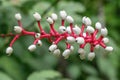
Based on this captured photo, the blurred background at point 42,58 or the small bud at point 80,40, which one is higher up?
the blurred background at point 42,58

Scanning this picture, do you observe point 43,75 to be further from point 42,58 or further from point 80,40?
point 80,40

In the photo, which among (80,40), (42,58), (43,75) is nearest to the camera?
(80,40)

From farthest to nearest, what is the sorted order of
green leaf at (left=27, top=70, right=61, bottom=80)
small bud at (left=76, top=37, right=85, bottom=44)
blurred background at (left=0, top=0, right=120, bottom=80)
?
blurred background at (left=0, top=0, right=120, bottom=80), green leaf at (left=27, top=70, right=61, bottom=80), small bud at (left=76, top=37, right=85, bottom=44)

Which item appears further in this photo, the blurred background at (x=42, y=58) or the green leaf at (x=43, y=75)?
the blurred background at (x=42, y=58)

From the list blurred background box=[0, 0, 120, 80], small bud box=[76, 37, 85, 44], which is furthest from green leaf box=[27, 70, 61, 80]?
small bud box=[76, 37, 85, 44]

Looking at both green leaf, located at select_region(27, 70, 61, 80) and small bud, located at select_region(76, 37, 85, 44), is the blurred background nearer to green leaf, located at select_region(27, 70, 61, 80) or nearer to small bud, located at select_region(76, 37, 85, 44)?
green leaf, located at select_region(27, 70, 61, 80)

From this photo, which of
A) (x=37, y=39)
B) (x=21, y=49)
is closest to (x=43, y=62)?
(x=21, y=49)

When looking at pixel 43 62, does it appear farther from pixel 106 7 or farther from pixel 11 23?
pixel 106 7

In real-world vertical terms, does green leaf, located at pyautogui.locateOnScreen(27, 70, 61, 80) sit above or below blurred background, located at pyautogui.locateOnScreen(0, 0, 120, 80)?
below

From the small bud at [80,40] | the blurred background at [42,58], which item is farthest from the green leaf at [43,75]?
the small bud at [80,40]

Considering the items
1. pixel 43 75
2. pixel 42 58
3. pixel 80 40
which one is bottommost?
pixel 80 40

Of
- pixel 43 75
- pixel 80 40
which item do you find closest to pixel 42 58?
pixel 43 75

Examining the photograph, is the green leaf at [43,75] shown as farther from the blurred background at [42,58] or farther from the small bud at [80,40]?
the small bud at [80,40]
